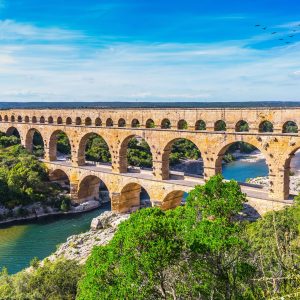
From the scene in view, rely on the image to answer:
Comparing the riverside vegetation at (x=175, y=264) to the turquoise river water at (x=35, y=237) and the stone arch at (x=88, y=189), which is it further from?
the stone arch at (x=88, y=189)

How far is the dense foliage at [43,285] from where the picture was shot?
14660 mm

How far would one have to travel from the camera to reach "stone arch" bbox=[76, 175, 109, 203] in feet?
110

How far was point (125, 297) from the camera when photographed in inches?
366

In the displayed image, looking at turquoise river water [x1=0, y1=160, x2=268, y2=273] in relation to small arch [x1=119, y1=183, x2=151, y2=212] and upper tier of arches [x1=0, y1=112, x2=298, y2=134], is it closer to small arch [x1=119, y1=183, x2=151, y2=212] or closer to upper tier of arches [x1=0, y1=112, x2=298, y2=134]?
small arch [x1=119, y1=183, x2=151, y2=212]

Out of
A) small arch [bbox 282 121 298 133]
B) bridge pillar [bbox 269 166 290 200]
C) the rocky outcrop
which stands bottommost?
the rocky outcrop

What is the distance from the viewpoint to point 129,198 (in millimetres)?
30625

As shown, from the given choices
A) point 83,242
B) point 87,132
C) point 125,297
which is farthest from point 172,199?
point 125,297

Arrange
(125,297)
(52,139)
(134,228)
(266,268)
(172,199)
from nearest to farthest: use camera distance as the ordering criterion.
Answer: (125,297) → (134,228) → (266,268) → (172,199) → (52,139)

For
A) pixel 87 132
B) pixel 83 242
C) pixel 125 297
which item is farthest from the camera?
pixel 87 132

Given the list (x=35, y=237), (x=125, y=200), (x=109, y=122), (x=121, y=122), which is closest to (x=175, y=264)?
(x=35, y=237)

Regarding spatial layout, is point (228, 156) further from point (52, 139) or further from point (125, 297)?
point (125, 297)

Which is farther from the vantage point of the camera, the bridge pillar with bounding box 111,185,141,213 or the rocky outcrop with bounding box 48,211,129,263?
the bridge pillar with bounding box 111,185,141,213

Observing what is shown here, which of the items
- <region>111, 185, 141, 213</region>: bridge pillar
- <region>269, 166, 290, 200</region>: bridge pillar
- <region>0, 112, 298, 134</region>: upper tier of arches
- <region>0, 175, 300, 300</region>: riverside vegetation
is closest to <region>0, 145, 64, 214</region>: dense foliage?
<region>0, 112, 298, 134</region>: upper tier of arches

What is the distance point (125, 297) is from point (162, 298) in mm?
1059
